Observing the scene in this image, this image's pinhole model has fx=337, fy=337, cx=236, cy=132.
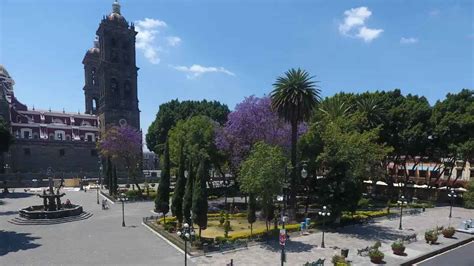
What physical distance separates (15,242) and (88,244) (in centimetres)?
668

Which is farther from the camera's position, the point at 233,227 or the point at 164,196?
the point at 164,196

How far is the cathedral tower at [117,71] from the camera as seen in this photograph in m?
75.3

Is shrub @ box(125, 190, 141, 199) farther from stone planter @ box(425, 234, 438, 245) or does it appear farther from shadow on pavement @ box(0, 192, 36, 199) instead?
stone planter @ box(425, 234, 438, 245)

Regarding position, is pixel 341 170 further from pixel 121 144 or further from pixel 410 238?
pixel 121 144

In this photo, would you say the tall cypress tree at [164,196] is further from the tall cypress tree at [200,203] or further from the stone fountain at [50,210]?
the stone fountain at [50,210]

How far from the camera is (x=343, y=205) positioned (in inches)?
1320

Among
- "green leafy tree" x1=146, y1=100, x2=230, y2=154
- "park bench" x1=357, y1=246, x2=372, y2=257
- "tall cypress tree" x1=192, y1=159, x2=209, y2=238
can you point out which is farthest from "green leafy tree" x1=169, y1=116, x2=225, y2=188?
"green leafy tree" x1=146, y1=100, x2=230, y2=154

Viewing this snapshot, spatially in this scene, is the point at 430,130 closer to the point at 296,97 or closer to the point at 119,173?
the point at 296,97

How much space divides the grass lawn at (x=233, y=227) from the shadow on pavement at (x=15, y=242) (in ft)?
47.9

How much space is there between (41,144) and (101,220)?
51.5m

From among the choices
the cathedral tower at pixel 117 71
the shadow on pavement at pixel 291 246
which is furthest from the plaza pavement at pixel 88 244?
the cathedral tower at pixel 117 71

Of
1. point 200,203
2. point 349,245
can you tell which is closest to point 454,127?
point 349,245

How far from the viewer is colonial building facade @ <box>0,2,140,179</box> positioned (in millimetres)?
75688

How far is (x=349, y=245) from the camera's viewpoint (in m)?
28.9
